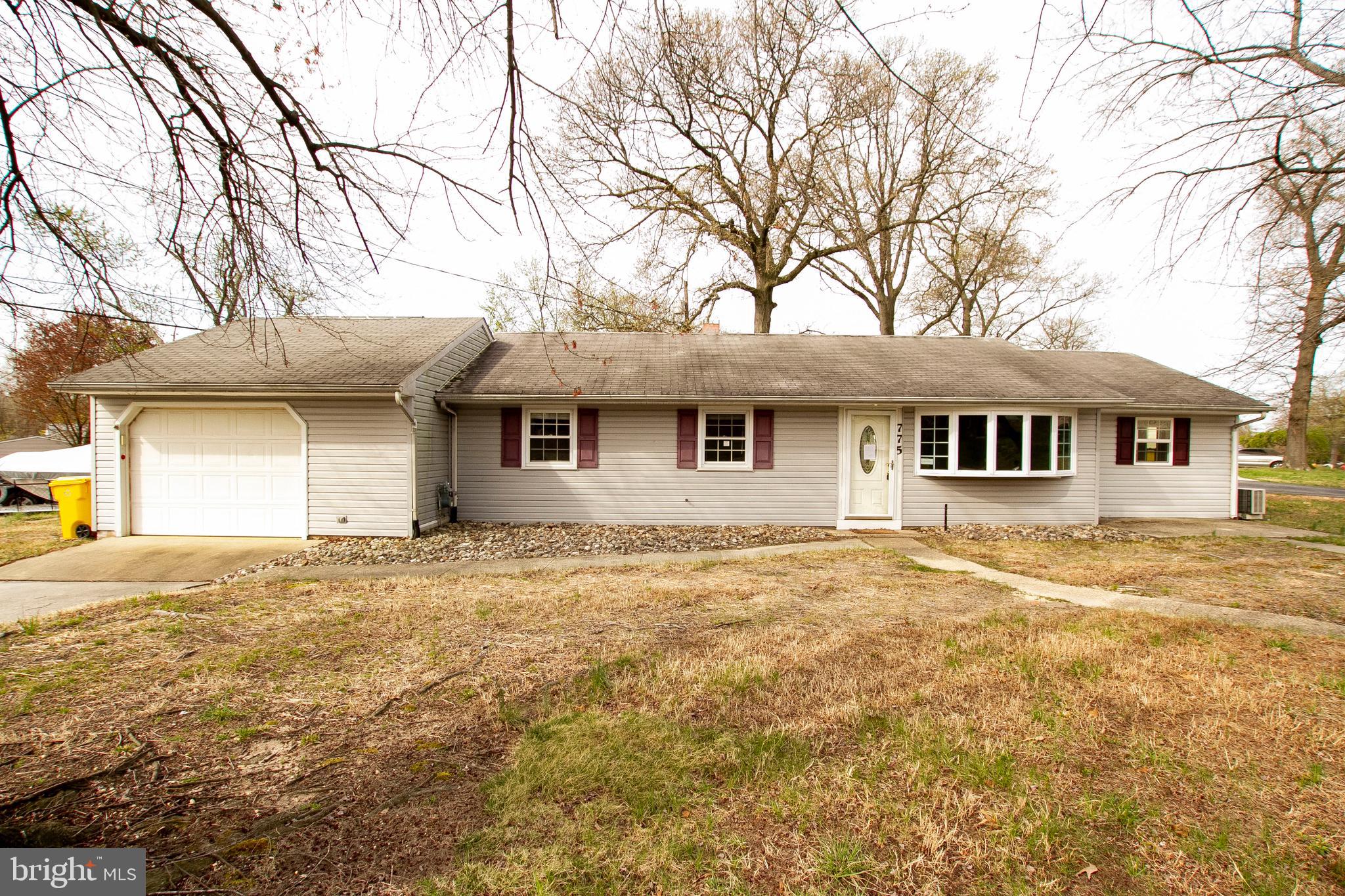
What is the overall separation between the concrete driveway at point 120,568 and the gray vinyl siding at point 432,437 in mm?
2002

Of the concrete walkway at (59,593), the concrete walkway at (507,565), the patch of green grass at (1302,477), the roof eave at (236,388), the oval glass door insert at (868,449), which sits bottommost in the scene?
the concrete walkway at (59,593)

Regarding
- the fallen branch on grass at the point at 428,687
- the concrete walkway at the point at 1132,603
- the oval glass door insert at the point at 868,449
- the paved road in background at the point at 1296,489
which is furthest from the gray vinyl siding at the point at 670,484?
the paved road in background at the point at 1296,489

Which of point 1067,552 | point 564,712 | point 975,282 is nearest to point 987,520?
point 1067,552

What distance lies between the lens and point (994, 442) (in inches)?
435

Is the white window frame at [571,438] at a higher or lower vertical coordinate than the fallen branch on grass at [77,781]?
higher

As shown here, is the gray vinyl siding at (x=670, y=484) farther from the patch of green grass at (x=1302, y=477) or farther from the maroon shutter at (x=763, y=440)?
the patch of green grass at (x=1302, y=477)

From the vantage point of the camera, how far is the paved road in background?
19125mm

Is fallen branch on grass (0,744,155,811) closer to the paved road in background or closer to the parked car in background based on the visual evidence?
the paved road in background

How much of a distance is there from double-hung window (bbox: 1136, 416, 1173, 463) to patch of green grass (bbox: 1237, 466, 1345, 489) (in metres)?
12.6

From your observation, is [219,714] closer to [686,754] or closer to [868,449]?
[686,754]

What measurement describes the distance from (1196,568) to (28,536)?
19087 millimetres

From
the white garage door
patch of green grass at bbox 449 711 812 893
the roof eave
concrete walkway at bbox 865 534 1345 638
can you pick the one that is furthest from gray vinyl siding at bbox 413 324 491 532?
concrete walkway at bbox 865 534 1345 638

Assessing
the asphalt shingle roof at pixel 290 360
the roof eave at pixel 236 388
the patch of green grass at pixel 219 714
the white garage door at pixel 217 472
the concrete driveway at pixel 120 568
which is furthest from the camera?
the white garage door at pixel 217 472

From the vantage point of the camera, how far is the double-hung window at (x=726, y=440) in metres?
11.4
